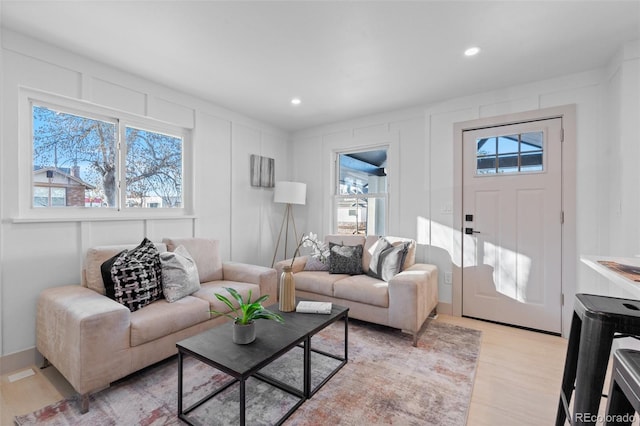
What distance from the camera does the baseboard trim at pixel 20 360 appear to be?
6.71ft

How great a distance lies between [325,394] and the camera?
1826 mm

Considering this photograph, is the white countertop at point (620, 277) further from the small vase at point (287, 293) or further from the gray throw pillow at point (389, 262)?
the small vase at point (287, 293)

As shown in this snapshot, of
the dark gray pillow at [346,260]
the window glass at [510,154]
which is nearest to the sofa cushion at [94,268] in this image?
the dark gray pillow at [346,260]

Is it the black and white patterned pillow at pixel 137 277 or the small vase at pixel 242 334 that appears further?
the black and white patterned pillow at pixel 137 277

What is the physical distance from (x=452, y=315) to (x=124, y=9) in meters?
3.98

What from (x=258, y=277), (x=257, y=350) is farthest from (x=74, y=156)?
(x=257, y=350)

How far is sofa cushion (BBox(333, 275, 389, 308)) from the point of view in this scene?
270 centimetres

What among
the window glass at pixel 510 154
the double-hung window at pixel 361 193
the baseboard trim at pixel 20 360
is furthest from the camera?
the double-hung window at pixel 361 193

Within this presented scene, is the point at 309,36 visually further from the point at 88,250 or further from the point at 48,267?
the point at 48,267

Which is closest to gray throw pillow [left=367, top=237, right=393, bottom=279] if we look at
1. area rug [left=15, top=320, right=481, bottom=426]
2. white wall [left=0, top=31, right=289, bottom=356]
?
area rug [left=15, top=320, right=481, bottom=426]

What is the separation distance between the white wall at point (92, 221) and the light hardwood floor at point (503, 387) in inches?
18.8

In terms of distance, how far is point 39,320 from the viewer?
83.0 inches

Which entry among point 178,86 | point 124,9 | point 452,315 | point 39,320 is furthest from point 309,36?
point 452,315

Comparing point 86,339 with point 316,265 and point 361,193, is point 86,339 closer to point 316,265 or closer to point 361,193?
point 316,265
